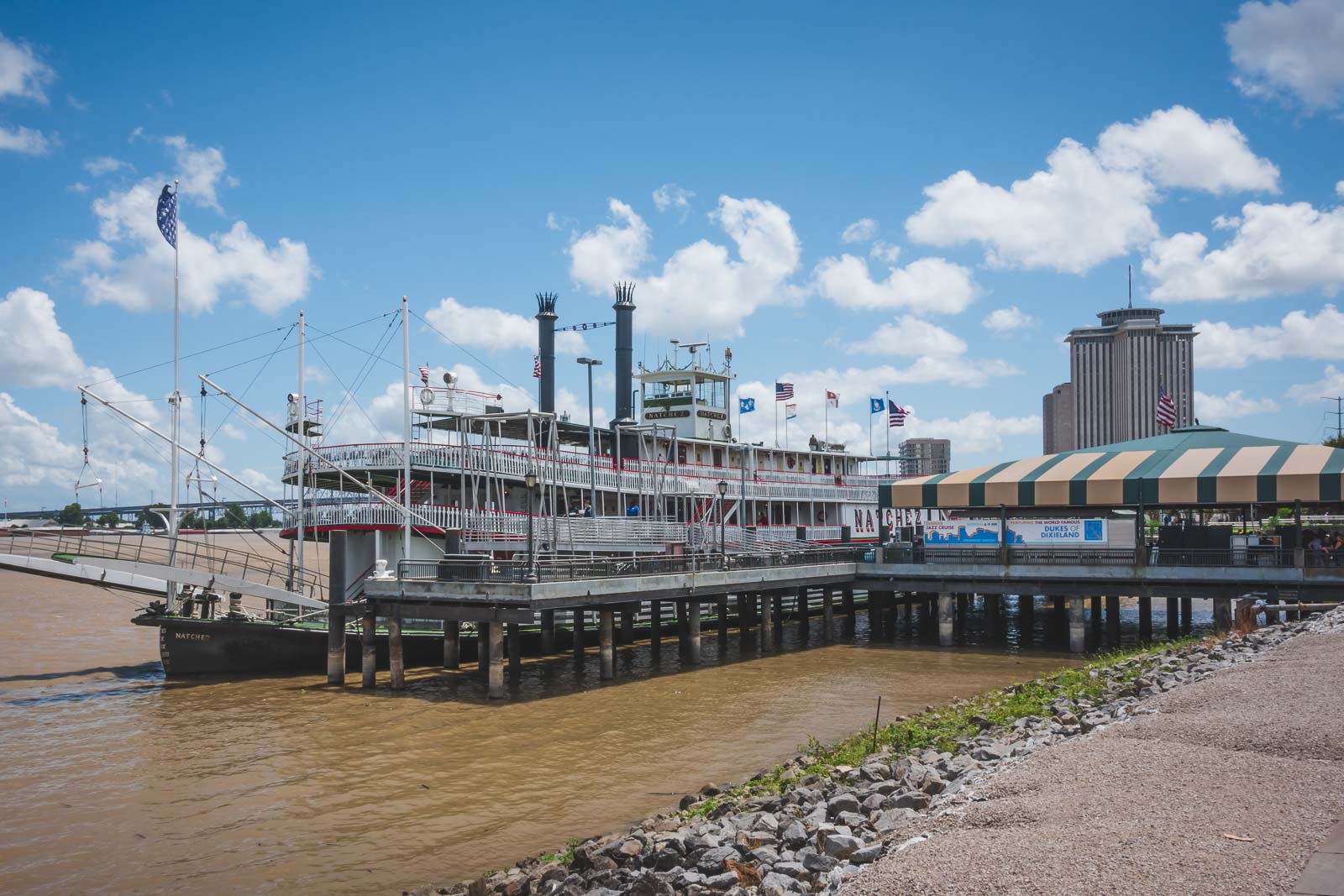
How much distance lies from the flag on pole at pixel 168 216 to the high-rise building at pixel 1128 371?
128751 mm

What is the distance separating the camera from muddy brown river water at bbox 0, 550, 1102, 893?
11.8m

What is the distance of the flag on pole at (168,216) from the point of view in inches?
1011

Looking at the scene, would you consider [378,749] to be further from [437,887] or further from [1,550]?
[1,550]

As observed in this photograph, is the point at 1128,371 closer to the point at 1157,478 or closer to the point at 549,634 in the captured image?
the point at 1157,478

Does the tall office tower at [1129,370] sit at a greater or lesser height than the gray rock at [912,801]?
greater

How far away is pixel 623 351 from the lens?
4503 cm

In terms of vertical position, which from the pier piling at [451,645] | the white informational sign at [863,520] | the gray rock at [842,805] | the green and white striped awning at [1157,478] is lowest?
the pier piling at [451,645]

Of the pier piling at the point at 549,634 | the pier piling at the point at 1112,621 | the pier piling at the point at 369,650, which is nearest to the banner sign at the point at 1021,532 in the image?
the pier piling at the point at 1112,621

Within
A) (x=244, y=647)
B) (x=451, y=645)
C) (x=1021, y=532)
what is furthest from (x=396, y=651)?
(x=1021, y=532)

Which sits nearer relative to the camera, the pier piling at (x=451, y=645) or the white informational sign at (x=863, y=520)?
the pier piling at (x=451, y=645)

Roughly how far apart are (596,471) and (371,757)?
19469 millimetres

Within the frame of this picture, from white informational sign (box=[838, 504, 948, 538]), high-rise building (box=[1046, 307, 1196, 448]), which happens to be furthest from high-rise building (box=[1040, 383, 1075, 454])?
white informational sign (box=[838, 504, 948, 538])

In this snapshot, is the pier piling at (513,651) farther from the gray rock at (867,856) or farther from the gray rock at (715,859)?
the gray rock at (867,856)

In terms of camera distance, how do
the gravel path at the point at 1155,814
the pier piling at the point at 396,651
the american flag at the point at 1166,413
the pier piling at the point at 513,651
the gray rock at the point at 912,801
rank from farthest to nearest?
the american flag at the point at 1166,413 → the pier piling at the point at 513,651 → the pier piling at the point at 396,651 → the gray rock at the point at 912,801 → the gravel path at the point at 1155,814
